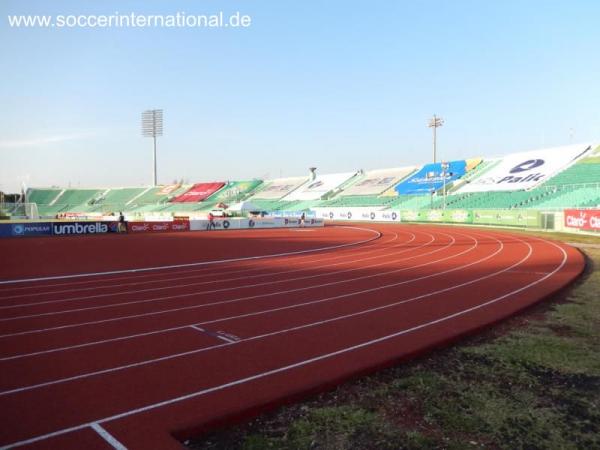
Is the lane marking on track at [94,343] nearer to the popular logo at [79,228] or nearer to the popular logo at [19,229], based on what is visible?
the popular logo at [79,228]

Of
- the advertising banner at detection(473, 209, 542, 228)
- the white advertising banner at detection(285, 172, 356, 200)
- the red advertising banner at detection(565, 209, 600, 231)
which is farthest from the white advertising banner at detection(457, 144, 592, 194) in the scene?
the white advertising banner at detection(285, 172, 356, 200)

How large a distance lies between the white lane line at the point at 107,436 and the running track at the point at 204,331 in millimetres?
17

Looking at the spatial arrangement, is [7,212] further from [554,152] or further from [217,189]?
[554,152]

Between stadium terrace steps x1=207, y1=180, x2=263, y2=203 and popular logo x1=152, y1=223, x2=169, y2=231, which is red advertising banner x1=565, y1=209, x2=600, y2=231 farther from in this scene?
stadium terrace steps x1=207, y1=180, x2=263, y2=203

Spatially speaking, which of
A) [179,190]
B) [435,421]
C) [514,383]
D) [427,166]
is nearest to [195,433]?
[435,421]

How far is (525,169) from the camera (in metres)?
49.1

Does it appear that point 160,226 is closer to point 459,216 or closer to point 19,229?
point 19,229

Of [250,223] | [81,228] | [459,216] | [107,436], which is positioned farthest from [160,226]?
[107,436]

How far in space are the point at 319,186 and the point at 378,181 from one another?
38.7 feet

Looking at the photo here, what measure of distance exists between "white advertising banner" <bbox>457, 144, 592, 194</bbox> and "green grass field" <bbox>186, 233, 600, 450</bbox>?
4345 cm

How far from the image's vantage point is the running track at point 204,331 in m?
4.15

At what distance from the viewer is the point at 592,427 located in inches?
156

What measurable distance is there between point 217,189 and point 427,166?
42.1m

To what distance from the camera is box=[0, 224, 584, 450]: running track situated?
4.15m
